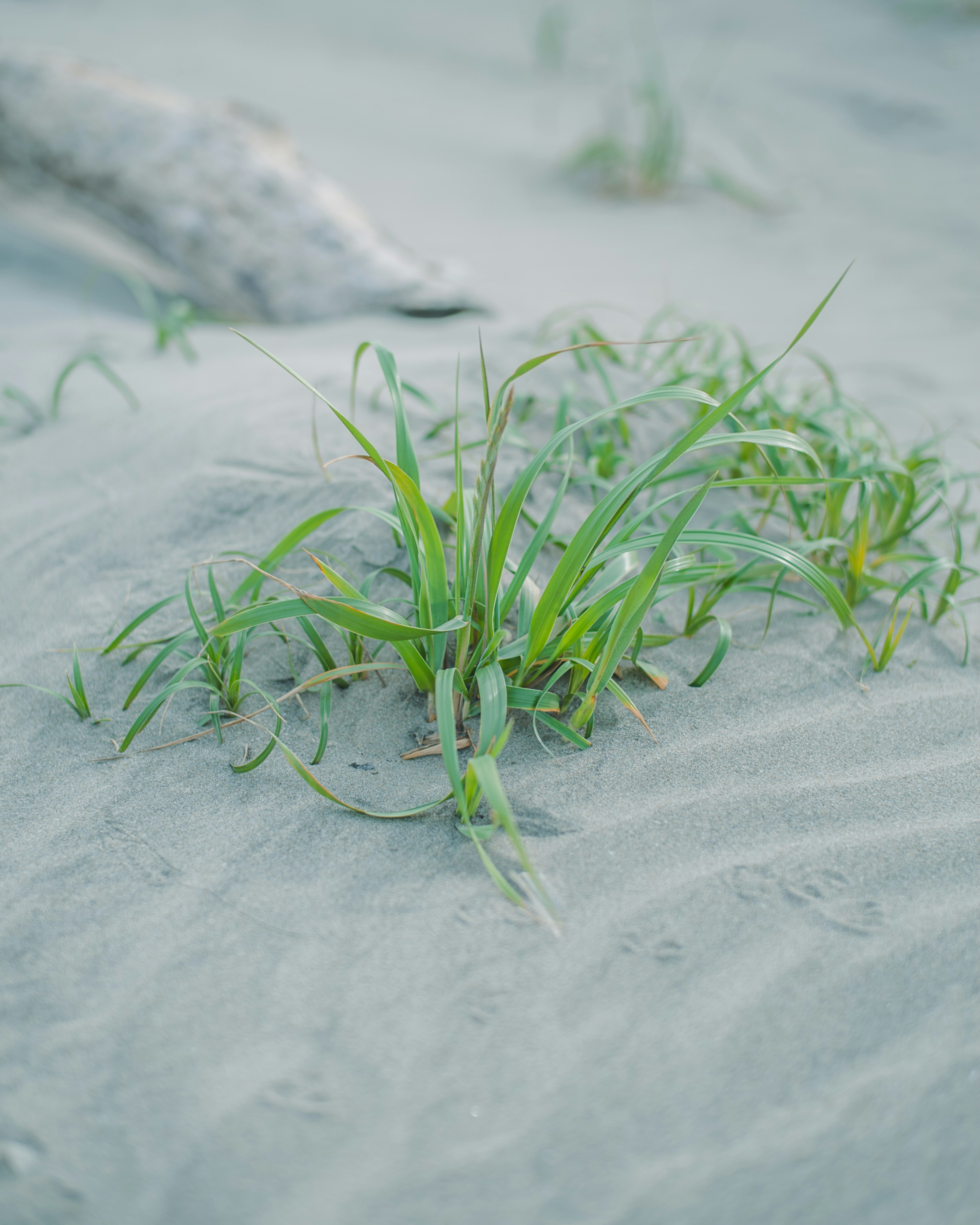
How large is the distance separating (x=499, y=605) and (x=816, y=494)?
1.02 metres

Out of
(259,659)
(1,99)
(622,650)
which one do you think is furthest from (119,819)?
(1,99)

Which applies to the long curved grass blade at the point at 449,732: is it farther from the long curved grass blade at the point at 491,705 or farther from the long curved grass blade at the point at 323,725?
the long curved grass blade at the point at 323,725

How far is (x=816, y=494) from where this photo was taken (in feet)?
6.38

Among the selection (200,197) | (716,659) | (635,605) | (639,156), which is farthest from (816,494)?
(639,156)

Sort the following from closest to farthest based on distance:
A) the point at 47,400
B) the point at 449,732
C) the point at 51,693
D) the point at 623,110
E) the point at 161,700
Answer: the point at 449,732, the point at 161,700, the point at 51,693, the point at 47,400, the point at 623,110

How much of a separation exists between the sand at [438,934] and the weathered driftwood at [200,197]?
1297 millimetres

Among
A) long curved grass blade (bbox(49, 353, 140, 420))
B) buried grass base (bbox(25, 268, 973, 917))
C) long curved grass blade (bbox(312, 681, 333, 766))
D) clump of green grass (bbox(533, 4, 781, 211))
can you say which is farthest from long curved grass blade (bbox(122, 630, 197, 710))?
clump of green grass (bbox(533, 4, 781, 211))

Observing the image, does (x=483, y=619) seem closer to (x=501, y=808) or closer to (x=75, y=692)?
(x=501, y=808)

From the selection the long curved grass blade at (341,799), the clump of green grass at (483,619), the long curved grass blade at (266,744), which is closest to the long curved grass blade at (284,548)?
the clump of green grass at (483,619)

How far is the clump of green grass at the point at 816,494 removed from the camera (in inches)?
65.1

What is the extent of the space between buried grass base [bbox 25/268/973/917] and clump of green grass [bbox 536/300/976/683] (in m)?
0.01

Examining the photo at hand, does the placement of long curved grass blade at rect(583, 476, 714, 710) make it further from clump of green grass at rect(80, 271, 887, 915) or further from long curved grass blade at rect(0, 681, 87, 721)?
long curved grass blade at rect(0, 681, 87, 721)

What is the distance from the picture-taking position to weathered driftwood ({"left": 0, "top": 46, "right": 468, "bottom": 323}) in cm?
335

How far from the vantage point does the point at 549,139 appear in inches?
247
